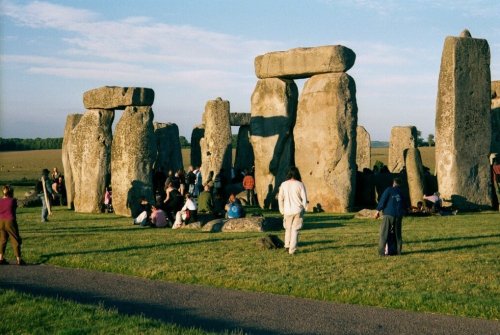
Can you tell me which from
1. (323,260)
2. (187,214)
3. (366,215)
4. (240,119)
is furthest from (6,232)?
(240,119)

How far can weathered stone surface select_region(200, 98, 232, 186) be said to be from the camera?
31.4 metres

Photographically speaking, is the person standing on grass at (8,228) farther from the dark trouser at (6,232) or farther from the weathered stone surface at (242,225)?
the weathered stone surface at (242,225)

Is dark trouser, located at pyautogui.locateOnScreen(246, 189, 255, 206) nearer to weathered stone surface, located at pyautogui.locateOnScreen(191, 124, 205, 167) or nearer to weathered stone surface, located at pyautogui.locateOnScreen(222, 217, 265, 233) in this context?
weathered stone surface, located at pyautogui.locateOnScreen(222, 217, 265, 233)

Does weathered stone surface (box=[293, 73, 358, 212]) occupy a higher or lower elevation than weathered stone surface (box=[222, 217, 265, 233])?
higher

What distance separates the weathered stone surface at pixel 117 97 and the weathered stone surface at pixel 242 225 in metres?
6.39

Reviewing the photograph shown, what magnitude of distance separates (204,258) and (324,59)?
40.2 ft

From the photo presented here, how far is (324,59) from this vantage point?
23.8 metres

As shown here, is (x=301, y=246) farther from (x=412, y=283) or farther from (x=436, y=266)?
(x=412, y=283)

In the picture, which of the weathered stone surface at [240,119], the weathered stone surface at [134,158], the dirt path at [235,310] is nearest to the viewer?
the dirt path at [235,310]

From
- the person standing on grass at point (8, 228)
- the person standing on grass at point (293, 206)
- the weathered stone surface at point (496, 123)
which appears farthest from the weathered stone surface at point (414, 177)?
the person standing on grass at point (8, 228)

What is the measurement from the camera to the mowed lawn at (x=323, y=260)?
970 centimetres

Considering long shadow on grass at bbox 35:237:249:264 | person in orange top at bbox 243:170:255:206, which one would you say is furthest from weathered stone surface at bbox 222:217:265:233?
person in orange top at bbox 243:170:255:206

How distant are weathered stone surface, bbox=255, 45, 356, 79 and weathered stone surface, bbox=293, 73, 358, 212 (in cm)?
31

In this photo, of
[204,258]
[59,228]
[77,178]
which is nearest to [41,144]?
[77,178]
